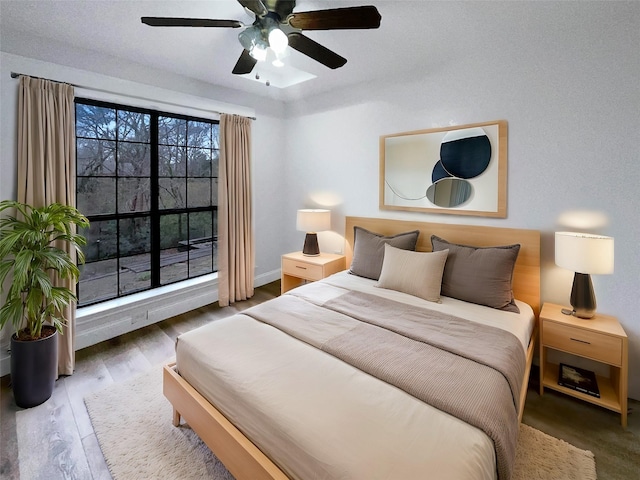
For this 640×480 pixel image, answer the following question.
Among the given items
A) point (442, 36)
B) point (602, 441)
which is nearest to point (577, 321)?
point (602, 441)

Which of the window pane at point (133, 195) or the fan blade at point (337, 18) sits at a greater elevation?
the fan blade at point (337, 18)

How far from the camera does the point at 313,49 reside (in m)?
2.03

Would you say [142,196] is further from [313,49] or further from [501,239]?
[501,239]

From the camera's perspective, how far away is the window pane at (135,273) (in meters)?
3.35

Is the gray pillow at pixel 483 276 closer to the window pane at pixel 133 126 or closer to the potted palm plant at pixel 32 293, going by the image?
the potted palm plant at pixel 32 293

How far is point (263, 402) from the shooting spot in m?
1.35

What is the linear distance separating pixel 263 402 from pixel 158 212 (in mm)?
2710

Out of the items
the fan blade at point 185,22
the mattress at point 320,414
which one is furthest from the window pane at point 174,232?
the fan blade at point 185,22

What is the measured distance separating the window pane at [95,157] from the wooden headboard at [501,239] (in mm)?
2751

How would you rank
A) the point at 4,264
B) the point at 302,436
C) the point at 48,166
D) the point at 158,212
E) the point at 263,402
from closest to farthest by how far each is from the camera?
the point at 302,436 < the point at 263,402 < the point at 4,264 < the point at 48,166 < the point at 158,212

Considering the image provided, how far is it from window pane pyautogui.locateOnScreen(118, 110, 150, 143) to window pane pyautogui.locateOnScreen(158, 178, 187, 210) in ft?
1.51

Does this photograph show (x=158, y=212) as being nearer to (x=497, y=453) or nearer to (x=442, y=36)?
(x=442, y=36)

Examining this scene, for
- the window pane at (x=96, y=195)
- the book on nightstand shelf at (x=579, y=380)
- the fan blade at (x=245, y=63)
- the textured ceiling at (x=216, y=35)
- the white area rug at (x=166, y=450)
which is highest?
the textured ceiling at (x=216, y=35)

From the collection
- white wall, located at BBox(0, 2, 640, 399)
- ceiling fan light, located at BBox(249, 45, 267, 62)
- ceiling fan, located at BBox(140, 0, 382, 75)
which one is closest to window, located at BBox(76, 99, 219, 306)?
white wall, located at BBox(0, 2, 640, 399)
